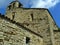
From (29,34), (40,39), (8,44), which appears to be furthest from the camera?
(40,39)

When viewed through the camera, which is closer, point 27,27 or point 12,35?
point 12,35

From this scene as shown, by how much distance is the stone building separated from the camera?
9.41 metres

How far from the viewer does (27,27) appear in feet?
43.4

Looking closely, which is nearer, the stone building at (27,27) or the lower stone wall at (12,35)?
the lower stone wall at (12,35)

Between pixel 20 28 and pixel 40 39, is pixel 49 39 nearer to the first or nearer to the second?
pixel 40 39

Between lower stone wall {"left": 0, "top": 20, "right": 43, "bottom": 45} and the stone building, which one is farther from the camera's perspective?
the stone building

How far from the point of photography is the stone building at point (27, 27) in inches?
371

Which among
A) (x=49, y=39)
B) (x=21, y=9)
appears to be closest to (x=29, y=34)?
(x=49, y=39)

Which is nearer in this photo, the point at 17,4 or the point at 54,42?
the point at 54,42

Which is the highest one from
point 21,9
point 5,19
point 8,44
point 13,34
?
point 21,9

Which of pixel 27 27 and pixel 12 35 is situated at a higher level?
pixel 27 27

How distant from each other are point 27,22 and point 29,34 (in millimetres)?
3053

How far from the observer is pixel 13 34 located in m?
9.59

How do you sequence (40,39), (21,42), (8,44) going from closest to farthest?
(8,44), (21,42), (40,39)
